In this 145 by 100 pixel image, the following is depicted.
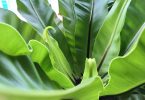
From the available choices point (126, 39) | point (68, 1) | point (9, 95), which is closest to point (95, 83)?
point (9, 95)

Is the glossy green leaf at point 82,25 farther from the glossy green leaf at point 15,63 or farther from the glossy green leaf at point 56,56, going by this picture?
the glossy green leaf at point 15,63

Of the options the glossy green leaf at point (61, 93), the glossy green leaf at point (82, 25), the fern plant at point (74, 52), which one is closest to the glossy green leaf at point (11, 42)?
the fern plant at point (74, 52)

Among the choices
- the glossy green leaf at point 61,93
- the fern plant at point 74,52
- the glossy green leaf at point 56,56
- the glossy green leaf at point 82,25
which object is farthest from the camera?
the glossy green leaf at point 82,25

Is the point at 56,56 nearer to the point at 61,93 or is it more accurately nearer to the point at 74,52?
the point at 74,52

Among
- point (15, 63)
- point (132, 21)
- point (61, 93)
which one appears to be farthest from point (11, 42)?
point (132, 21)

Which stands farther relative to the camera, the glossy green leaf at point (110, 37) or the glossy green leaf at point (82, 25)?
the glossy green leaf at point (82, 25)

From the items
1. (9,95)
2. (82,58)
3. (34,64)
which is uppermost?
(9,95)

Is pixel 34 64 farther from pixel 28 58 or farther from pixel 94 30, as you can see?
pixel 94 30
